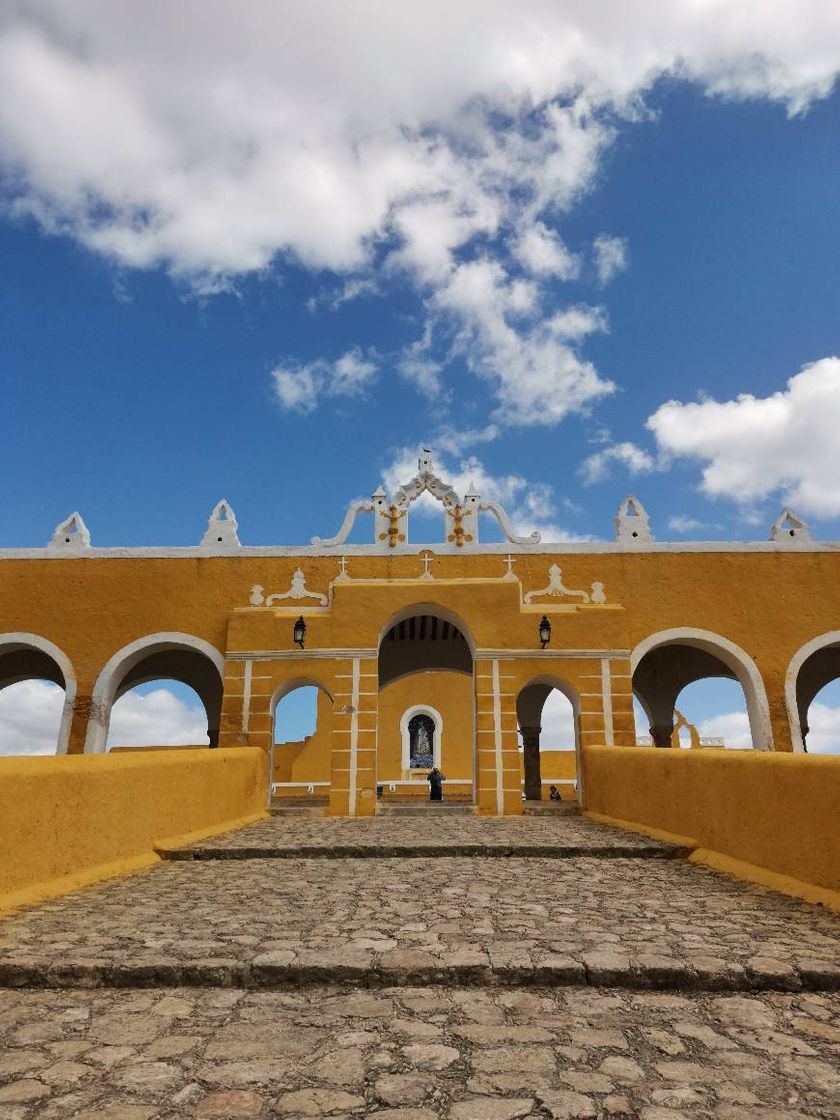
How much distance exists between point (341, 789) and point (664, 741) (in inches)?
327

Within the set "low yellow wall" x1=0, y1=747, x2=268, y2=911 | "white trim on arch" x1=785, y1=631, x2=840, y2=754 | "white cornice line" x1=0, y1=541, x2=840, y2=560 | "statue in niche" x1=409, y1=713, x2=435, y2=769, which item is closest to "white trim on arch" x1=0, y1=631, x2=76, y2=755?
"white cornice line" x1=0, y1=541, x2=840, y2=560

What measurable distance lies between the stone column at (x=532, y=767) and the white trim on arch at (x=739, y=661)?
14.1 feet

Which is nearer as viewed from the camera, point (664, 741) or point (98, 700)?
point (98, 700)

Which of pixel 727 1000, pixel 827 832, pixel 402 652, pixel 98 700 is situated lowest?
pixel 727 1000

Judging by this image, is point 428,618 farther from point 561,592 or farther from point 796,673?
point 796,673

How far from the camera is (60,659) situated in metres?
12.7

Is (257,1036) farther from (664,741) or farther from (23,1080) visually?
(664,741)

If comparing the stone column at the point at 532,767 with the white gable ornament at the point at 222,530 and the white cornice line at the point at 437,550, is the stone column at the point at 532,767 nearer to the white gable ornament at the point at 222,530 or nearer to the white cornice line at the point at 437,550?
the white cornice line at the point at 437,550

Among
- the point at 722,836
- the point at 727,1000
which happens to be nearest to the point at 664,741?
the point at 722,836

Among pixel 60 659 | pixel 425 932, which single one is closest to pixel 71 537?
pixel 60 659

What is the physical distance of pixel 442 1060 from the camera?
6.82 feet

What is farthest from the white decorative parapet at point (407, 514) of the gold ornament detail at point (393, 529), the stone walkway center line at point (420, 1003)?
the stone walkway center line at point (420, 1003)

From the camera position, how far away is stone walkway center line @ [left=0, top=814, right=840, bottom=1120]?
188cm

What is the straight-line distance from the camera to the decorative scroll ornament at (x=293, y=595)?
1275cm
